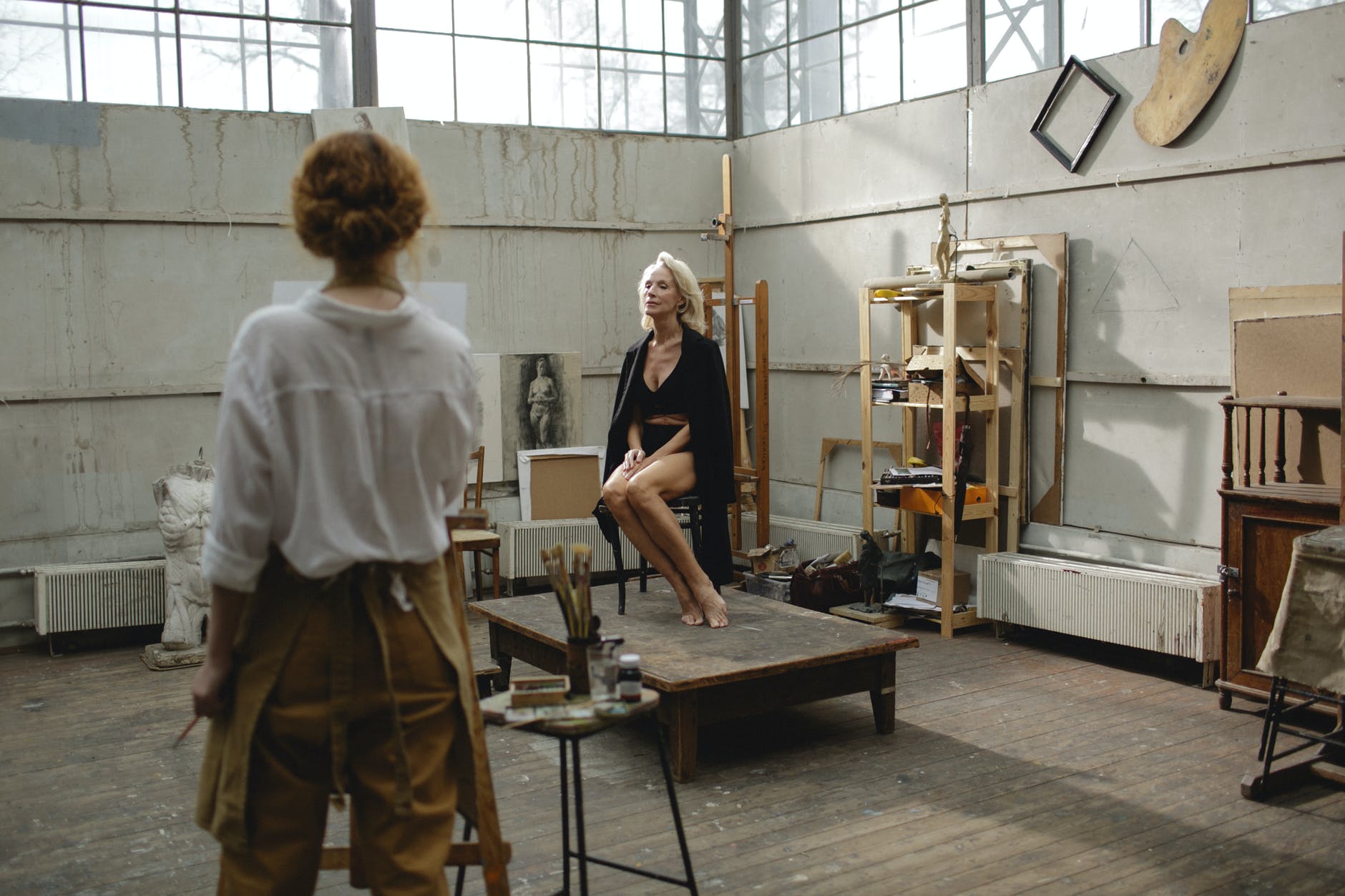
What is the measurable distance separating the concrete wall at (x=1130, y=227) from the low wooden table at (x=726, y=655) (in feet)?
5.64

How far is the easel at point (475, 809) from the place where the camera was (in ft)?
6.50

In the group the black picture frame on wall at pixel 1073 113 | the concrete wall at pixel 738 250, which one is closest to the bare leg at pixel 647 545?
the concrete wall at pixel 738 250

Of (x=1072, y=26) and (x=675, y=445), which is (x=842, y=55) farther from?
(x=675, y=445)

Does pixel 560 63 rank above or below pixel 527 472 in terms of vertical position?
above

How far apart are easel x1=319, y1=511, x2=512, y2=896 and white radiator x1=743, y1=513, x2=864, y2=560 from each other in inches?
189

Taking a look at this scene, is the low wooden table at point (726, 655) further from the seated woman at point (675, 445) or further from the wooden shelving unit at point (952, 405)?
the wooden shelving unit at point (952, 405)

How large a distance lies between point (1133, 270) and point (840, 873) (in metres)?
3.36

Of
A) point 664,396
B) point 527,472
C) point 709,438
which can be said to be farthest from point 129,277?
point 709,438

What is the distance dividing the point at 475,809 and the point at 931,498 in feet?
14.3

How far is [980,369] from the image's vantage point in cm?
621

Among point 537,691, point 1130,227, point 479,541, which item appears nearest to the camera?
point 537,691

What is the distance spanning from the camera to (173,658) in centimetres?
572

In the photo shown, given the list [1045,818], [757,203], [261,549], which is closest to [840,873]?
[1045,818]

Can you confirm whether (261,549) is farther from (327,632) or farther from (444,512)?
(444,512)
